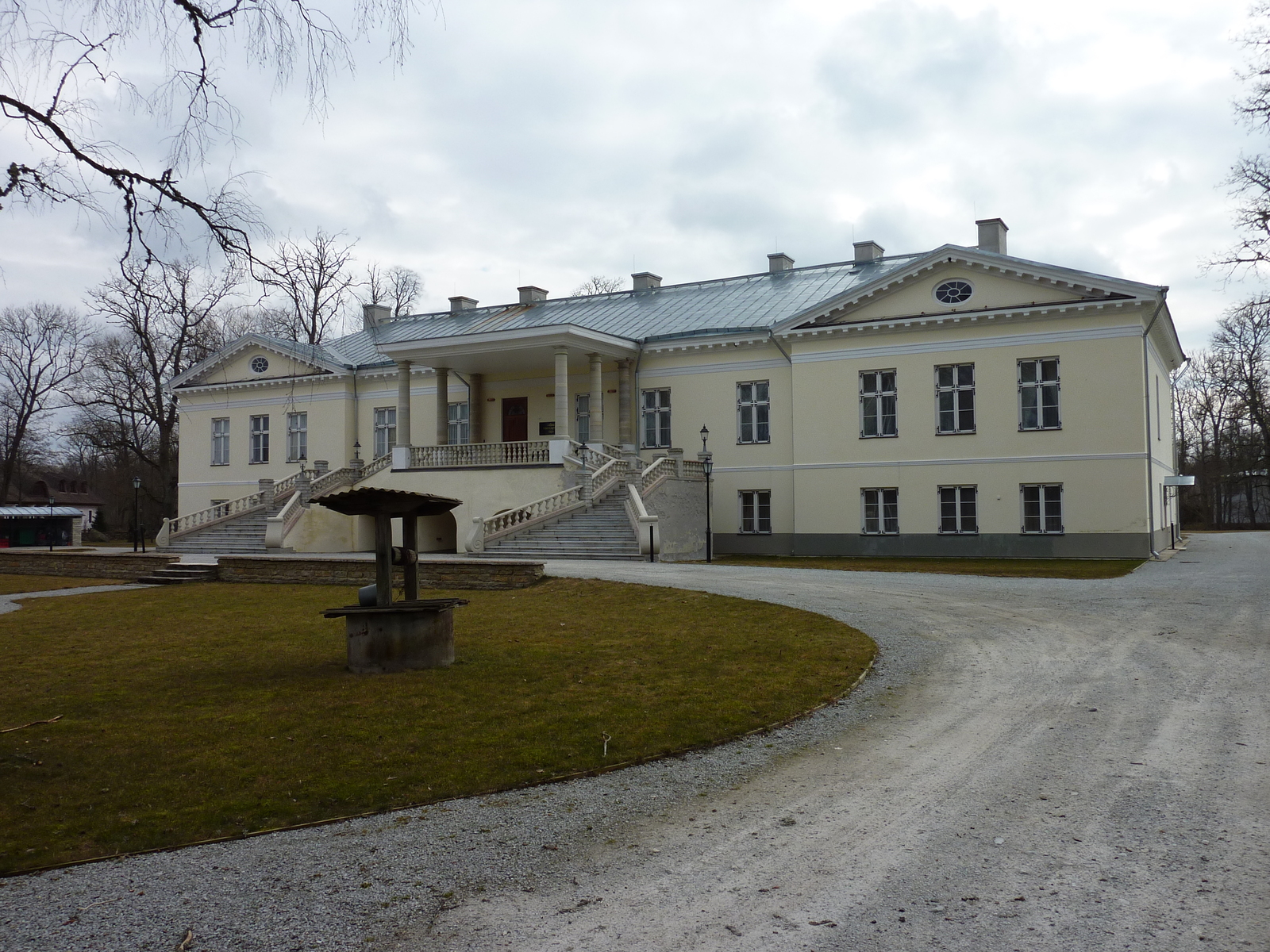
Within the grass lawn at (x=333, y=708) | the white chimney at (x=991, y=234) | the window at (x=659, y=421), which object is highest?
the white chimney at (x=991, y=234)

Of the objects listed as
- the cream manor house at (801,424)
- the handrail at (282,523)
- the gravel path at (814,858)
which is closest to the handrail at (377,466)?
the cream manor house at (801,424)

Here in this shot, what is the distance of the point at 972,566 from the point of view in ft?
80.5

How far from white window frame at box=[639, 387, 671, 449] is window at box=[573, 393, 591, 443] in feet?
6.54

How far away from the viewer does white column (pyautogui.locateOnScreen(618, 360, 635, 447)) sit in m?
34.5

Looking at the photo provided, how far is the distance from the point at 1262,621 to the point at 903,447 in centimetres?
1776

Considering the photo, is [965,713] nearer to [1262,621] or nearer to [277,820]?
[277,820]

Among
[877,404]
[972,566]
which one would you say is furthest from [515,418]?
[972,566]

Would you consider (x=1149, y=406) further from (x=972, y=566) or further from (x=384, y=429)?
(x=384, y=429)

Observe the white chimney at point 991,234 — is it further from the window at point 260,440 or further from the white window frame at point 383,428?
the window at point 260,440

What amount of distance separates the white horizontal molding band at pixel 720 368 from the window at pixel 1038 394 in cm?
734

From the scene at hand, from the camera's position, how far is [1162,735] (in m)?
7.37

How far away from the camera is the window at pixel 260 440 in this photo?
137 feet

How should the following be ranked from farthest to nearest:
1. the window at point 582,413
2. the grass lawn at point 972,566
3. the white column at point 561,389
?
Result: the window at point 582,413
the white column at point 561,389
the grass lawn at point 972,566

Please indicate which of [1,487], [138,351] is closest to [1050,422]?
[138,351]
